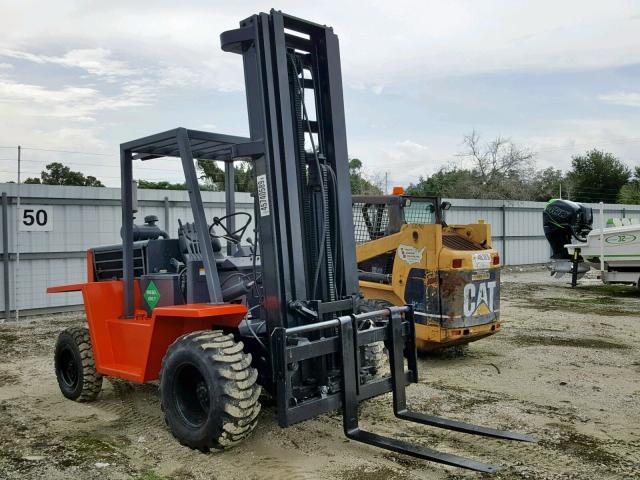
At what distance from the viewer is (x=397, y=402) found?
464cm

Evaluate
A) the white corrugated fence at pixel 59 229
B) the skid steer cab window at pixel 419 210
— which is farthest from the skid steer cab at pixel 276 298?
the white corrugated fence at pixel 59 229

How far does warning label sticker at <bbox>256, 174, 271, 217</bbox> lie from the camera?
4398 mm

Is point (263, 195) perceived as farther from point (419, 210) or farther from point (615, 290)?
point (615, 290)

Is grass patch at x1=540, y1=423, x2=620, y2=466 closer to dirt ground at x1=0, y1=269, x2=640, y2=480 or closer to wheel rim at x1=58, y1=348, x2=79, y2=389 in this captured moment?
dirt ground at x1=0, y1=269, x2=640, y2=480

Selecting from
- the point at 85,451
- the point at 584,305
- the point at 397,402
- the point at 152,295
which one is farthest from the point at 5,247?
the point at 584,305

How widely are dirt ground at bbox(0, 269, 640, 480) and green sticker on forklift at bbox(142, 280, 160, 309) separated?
0.96 metres

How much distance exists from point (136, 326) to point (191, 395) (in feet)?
2.80

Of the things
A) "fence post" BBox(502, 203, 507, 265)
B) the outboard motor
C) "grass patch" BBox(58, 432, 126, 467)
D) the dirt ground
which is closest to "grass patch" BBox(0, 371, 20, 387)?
the dirt ground

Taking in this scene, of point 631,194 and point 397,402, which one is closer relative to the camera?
point 397,402

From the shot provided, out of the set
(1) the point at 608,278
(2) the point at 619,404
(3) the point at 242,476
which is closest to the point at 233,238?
(3) the point at 242,476

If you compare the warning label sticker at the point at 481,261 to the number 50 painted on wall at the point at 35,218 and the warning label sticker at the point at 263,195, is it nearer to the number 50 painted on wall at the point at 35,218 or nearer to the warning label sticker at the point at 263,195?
the warning label sticker at the point at 263,195

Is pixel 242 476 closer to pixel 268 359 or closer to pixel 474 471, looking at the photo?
pixel 268 359

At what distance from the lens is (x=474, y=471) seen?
395 centimetres

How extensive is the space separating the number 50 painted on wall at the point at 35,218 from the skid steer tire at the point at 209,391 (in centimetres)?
844
